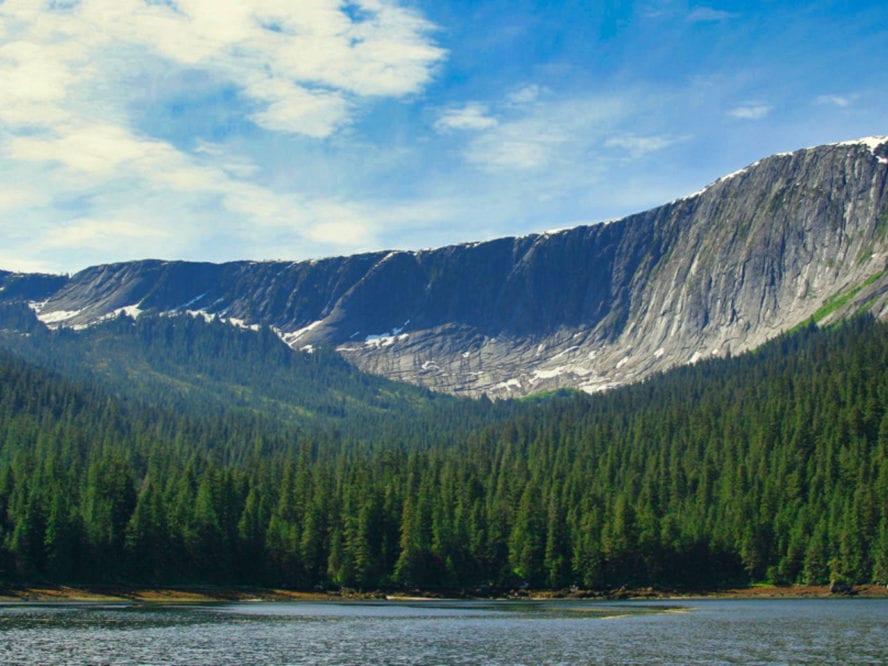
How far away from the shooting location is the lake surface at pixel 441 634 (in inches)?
2662

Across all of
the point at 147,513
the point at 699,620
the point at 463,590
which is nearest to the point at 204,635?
the point at 699,620

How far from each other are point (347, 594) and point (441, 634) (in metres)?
58.1

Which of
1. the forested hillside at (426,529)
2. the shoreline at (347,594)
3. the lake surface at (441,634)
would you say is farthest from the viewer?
the forested hillside at (426,529)

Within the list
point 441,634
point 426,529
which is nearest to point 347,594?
point 426,529

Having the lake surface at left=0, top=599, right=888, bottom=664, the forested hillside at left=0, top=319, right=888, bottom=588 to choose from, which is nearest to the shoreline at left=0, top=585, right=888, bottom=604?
the forested hillside at left=0, top=319, right=888, bottom=588

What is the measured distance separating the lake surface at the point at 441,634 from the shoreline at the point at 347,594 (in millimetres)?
6941

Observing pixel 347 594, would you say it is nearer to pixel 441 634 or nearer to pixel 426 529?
pixel 426 529

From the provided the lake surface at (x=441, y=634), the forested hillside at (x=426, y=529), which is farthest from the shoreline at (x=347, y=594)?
the lake surface at (x=441, y=634)

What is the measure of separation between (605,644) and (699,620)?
27292mm

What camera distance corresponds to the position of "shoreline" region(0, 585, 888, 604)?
12256 centimetres

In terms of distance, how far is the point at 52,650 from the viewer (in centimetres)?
6881

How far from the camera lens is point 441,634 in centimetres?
8581

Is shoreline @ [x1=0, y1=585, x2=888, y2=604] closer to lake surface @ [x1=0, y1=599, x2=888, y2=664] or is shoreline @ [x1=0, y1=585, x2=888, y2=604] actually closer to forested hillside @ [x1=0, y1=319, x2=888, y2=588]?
forested hillside @ [x1=0, y1=319, x2=888, y2=588]

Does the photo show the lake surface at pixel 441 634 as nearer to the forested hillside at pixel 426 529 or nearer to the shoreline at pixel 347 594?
the shoreline at pixel 347 594
